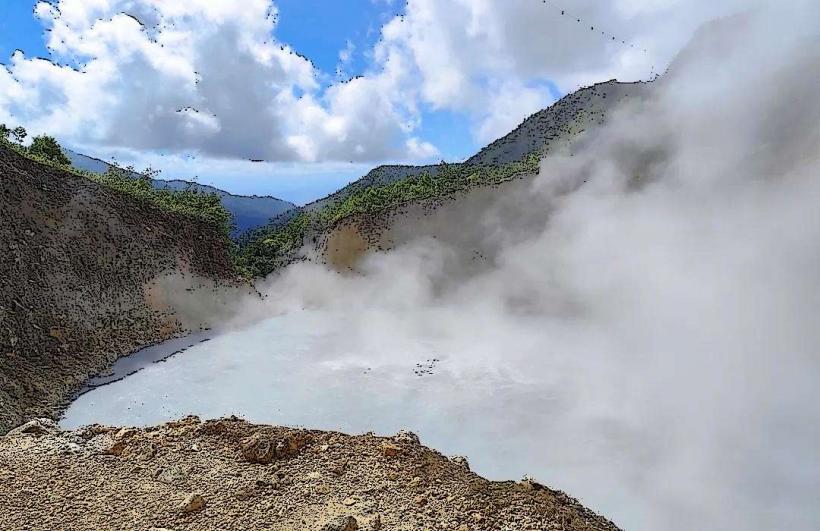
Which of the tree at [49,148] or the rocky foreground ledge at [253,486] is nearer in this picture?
the rocky foreground ledge at [253,486]

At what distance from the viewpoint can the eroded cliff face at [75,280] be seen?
1338 cm

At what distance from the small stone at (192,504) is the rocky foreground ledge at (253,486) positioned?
1 centimetres

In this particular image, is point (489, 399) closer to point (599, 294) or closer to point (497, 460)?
point (497, 460)

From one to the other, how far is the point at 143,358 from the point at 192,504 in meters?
10.6

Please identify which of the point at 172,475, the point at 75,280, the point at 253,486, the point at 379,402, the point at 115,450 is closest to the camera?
the point at 253,486

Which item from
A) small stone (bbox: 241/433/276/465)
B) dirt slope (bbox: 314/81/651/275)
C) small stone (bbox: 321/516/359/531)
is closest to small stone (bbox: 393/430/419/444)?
small stone (bbox: 241/433/276/465)

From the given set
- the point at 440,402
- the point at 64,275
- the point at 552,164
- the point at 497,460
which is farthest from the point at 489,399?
the point at 552,164

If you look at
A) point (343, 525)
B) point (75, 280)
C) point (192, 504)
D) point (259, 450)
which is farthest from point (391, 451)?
point (75, 280)

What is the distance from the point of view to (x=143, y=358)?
15672mm

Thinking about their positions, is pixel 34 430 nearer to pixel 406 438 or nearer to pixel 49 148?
pixel 406 438

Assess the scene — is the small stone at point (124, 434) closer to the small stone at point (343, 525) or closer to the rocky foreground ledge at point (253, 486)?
the rocky foreground ledge at point (253, 486)

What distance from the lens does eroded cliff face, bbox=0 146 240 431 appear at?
13383 millimetres

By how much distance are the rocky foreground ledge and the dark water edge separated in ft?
20.4

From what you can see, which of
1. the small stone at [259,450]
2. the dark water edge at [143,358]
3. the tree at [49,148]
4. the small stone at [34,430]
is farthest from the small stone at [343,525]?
the tree at [49,148]
